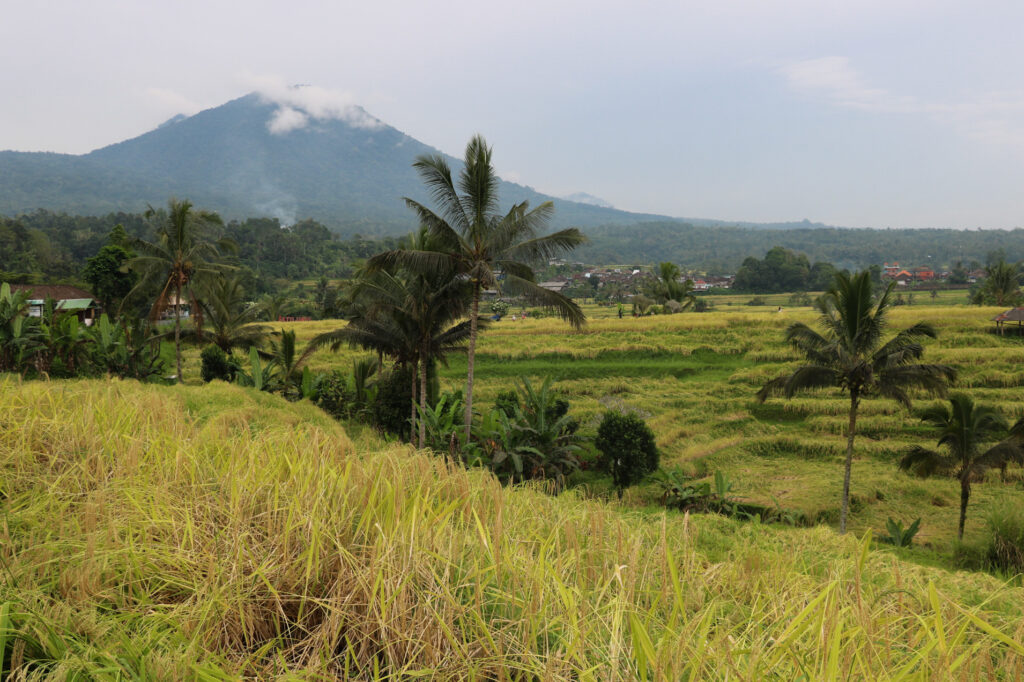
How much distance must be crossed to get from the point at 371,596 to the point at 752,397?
23.8m

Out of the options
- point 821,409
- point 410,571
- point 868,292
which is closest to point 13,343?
point 410,571

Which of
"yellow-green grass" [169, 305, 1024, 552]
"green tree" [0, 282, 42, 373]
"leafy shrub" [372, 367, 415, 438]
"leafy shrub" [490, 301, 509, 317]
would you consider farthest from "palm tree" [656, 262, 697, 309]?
"green tree" [0, 282, 42, 373]

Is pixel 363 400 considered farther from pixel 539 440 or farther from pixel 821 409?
pixel 821 409

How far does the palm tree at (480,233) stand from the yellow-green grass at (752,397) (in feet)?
19.8

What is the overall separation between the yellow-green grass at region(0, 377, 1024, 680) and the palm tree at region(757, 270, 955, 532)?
1135cm

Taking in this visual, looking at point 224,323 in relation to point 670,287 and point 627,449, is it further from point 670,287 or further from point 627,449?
point 670,287

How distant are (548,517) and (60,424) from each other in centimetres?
332

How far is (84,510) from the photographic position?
2.72m

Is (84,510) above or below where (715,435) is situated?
above

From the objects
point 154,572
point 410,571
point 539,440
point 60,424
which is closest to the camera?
point 410,571

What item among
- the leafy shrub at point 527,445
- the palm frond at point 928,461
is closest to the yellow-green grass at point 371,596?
the leafy shrub at point 527,445

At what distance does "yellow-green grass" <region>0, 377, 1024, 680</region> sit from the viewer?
173cm

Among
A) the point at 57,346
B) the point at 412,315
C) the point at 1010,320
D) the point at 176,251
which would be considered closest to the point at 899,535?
the point at 412,315

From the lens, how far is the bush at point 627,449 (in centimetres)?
1445
